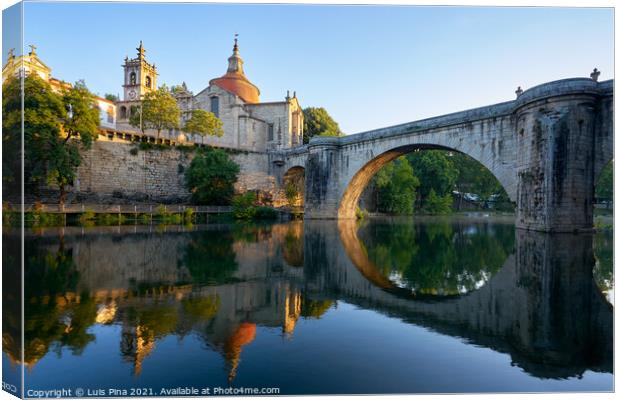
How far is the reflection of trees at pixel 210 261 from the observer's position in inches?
357

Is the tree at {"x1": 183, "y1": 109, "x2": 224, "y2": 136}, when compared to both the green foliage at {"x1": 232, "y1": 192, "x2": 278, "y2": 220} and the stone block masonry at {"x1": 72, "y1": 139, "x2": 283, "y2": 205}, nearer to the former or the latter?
the stone block masonry at {"x1": 72, "y1": 139, "x2": 283, "y2": 205}

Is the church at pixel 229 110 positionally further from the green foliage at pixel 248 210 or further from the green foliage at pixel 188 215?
the green foliage at pixel 188 215

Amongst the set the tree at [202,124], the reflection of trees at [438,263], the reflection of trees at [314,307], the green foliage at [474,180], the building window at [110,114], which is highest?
the building window at [110,114]

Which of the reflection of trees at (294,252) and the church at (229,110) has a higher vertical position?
the church at (229,110)

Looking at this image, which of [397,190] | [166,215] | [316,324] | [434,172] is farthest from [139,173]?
[434,172]

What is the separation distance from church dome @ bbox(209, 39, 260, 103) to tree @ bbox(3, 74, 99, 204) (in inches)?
990

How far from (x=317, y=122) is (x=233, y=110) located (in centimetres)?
1713

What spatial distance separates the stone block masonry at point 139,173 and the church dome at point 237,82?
15.0 meters

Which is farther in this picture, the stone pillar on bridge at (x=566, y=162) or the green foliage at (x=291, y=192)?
the green foliage at (x=291, y=192)

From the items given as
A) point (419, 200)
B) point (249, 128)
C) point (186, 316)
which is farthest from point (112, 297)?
point (419, 200)

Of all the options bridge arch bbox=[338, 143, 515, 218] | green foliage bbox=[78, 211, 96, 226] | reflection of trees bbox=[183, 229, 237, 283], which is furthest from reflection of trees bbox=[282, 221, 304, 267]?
green foliage bbox=[78, 211, 96, 226]

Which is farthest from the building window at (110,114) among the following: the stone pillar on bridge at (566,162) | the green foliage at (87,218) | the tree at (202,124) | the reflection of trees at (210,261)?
the stone pillar on bridge at (566,162)

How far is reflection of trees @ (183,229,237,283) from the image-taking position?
29.7 ft

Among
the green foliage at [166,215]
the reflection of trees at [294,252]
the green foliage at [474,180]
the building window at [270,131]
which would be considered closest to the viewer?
the reflection of trees at [294,252]
